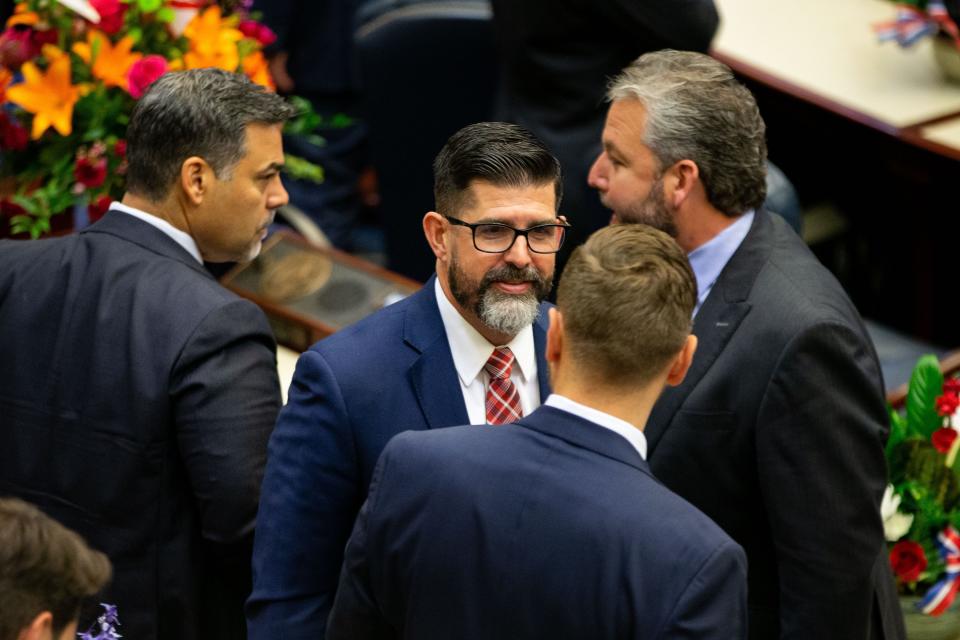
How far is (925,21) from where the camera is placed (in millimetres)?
4602

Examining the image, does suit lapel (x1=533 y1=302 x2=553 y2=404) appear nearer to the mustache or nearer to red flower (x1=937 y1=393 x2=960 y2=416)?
the mustache

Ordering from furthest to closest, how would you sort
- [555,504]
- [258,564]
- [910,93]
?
[910,93]
[258,564]
[555,504]

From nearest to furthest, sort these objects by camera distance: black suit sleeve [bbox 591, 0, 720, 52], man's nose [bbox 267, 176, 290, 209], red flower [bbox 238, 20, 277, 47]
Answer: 1. man's nose [bbox 267, 176, 290, 209]
2. red flower [bbox 238, 20, 277, 47]
3. black suit sleeve [bbox 591, 0, 720, 52]

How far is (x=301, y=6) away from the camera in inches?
213

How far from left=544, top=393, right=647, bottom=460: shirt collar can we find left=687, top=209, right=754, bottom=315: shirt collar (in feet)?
2.37

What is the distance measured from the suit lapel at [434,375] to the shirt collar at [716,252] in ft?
1.76

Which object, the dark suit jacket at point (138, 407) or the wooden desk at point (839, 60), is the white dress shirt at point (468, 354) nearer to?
the dark suit jacket at point (138, 407)

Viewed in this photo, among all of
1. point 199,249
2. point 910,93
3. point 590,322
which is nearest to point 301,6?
point 910,93

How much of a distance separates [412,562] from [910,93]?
3.27 meters

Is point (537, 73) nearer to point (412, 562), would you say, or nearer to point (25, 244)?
point (25, 244)

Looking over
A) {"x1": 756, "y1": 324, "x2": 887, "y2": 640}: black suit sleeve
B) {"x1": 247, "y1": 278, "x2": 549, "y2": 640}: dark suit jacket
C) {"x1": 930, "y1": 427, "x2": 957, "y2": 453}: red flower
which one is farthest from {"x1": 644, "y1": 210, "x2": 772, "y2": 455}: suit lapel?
{"x1": 930, "y1": 427, "x2": 957, "y2": 453}: red flower

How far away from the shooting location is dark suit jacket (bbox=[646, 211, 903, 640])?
2303 mm

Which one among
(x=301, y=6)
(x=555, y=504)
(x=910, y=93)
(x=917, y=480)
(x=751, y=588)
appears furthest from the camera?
(x=301, y=6)

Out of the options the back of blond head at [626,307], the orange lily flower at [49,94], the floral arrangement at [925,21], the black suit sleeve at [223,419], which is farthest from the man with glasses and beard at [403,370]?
the floral arrangement at [925,21]
